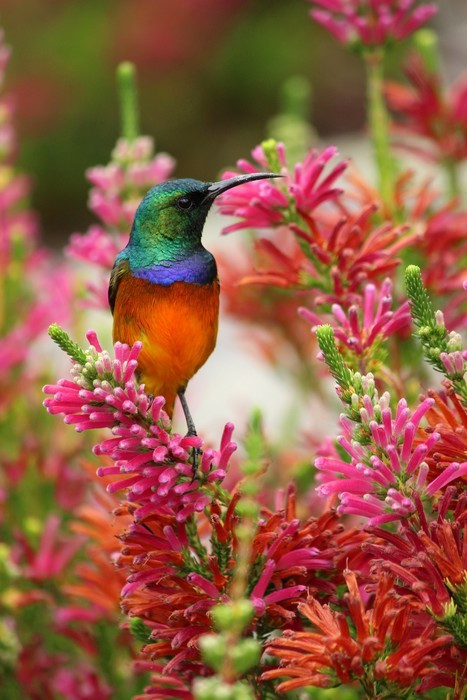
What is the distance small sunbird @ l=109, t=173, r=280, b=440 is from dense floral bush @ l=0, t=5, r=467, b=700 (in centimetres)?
4

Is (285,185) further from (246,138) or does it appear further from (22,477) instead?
(246,138)

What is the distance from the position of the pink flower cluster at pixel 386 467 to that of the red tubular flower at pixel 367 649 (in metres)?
0.04

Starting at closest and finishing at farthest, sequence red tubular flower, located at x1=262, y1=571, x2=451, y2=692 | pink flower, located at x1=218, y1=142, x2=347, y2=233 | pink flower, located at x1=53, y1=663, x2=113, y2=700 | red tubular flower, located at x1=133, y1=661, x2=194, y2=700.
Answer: red tubular flower, located at x1=262, y1=571, x2=451, y2=692 → red tubular flower, located at x1=133, y1=661, x2=194, y2=700 → pink flower, located at x1=218, y1=142, x2=347, y2=233 → pink flower, located at x1=53, y1=663, x2=113, y2=700

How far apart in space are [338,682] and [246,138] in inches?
202

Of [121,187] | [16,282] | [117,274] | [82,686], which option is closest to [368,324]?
[117,274]

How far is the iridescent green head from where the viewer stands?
0.84m

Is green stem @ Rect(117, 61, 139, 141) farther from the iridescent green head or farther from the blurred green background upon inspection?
the blurred green background

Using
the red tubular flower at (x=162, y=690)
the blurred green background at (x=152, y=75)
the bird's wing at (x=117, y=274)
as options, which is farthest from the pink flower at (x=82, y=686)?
the blurred green background at (x=152, y=75)

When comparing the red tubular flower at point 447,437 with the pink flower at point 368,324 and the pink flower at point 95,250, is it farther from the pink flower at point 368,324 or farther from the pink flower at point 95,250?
the pink flower at point 95,250

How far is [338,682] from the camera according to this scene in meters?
0.59

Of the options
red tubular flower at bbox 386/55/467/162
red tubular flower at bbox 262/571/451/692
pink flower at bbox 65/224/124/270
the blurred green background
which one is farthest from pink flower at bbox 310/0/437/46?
the blurred green background

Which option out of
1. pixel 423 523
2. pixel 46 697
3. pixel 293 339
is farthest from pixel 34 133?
pixel 423 523

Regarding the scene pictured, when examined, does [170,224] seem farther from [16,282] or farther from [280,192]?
[16,282]

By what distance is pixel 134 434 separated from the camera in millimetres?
635
